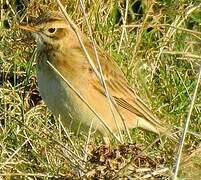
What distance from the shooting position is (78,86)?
718 centimetres

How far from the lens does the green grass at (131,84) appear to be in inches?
252

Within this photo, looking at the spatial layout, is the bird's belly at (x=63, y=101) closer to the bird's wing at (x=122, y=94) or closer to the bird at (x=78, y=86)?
the bird at (x=78, y=86)

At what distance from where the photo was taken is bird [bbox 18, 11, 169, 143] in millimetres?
7023

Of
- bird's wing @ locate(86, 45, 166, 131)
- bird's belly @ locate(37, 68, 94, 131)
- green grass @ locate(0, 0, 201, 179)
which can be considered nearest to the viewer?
green grass @ locate(0, 0, 201, 179)

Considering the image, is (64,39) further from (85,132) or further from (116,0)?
(116,0)

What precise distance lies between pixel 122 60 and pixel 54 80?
156 cm

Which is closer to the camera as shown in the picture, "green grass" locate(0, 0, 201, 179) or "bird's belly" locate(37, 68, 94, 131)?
"green grass" locate(0, 0, 201, 179)

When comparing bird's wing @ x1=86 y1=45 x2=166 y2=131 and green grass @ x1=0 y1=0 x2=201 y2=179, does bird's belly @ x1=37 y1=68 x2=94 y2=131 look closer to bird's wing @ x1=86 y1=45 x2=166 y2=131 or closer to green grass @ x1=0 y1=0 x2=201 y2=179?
green grass @ x1=0 y1=0 x2=201 y2=179

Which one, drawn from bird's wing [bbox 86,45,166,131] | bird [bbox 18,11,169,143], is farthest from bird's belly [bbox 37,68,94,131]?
bird's wing [bbox 86,45,166,131]

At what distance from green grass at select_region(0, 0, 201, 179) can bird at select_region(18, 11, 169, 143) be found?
0.18m

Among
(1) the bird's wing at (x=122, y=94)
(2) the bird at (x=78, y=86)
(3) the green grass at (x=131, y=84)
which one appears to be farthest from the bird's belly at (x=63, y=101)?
(1) the bird's wing at (x=122, y=94)

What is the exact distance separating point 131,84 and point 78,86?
3.65 feet

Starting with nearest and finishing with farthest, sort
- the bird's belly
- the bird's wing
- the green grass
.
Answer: the green grass
the bird's belly
the bird's wing

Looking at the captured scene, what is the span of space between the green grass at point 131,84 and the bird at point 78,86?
175 mm
